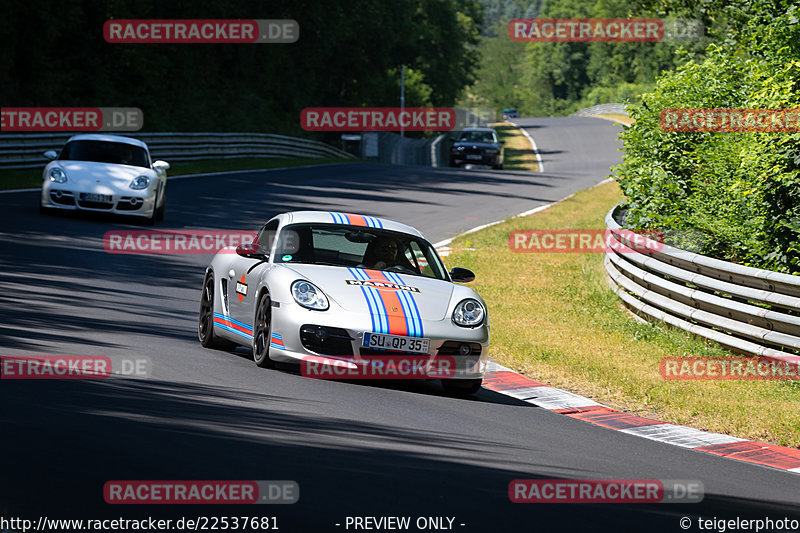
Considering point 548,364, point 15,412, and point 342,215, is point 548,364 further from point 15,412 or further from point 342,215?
point 15,412

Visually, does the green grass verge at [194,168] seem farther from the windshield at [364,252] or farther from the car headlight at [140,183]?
the windshield at [364,252]

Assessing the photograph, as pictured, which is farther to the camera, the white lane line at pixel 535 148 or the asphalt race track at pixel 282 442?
the white lane line at pixel 535 148

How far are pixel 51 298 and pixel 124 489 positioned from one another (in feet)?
24.9

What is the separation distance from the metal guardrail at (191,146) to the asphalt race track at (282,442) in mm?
16370

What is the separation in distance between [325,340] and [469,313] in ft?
4.30

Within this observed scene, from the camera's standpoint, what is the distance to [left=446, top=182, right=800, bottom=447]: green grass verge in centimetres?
973

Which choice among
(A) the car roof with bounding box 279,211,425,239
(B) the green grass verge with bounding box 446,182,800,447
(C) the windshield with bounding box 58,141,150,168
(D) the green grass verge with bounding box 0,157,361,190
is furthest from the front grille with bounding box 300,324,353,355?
(D) the green grass verge with bounding box 0,157,361,190

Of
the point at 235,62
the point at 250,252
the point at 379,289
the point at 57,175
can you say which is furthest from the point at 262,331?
the point at 235,62

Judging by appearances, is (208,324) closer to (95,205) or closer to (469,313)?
(469,313)

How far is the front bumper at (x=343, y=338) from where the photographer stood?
9.27 metres

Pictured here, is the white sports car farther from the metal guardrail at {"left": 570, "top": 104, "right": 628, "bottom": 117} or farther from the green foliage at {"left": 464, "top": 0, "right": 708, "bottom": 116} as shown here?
the green foliage at {"left": 464, "top": 0, "right": 708, "bottom": 116}

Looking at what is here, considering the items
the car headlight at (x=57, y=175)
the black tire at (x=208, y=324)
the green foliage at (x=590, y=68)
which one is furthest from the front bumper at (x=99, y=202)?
the green foliage at (x=590, y=68)

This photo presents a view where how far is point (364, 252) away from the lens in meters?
10.9

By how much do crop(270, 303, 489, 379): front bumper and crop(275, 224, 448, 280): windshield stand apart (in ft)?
3.13
